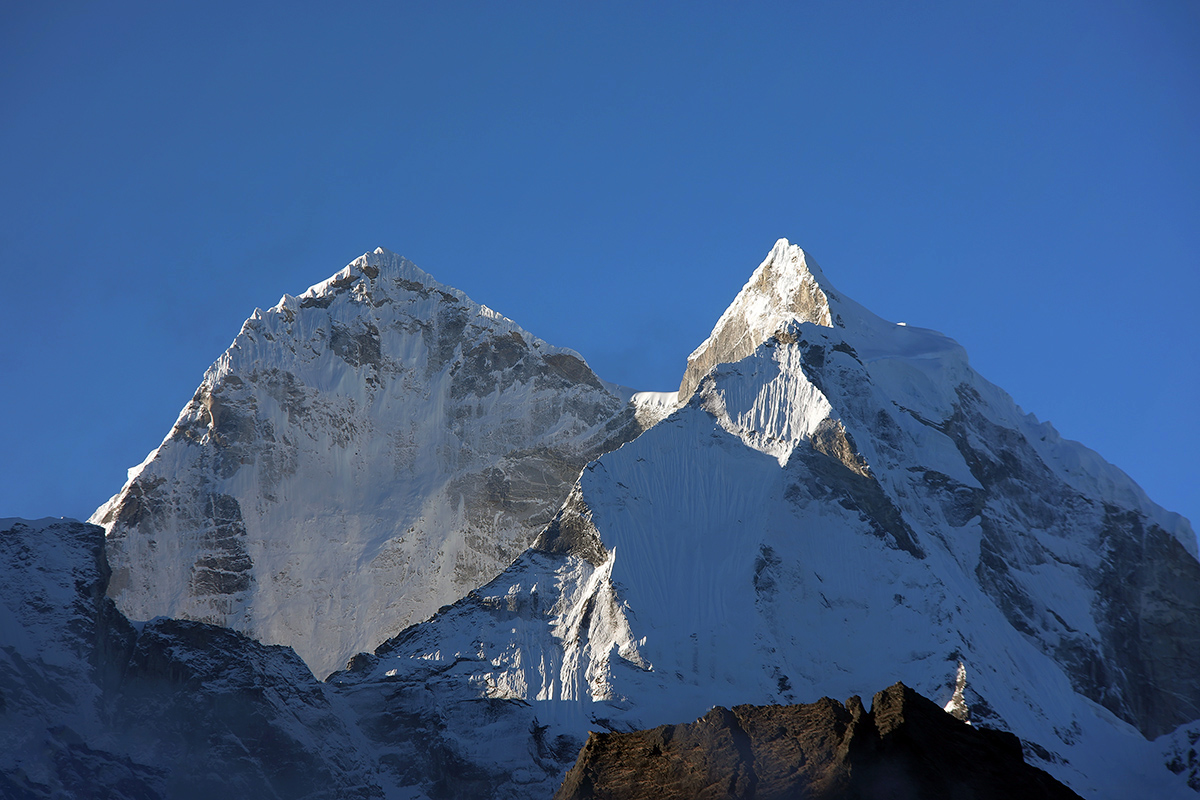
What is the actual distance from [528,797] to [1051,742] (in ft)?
115

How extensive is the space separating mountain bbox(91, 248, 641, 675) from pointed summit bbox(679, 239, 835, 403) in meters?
11.0

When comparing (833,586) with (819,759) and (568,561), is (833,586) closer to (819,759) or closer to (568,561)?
(568,561)

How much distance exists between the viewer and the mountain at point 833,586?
95.7 metres

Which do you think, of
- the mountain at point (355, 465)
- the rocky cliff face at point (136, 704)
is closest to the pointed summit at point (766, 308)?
the mountain at point (355, 465)

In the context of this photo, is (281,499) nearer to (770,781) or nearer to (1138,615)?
(1138,615)

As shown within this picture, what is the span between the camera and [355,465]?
146m

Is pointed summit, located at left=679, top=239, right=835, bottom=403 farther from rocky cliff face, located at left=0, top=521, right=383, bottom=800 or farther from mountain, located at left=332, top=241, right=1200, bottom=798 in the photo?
rocky cliff face, located at left=0, top=521, right=383, bottom=800

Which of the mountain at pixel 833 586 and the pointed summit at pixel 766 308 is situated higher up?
the pointed summit at pixel 766 308

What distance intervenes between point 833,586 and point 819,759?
64814mm

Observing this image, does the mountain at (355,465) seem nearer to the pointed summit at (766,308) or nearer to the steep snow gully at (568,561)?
the steep snow gully at (568,561)

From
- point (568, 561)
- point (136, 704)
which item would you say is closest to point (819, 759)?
point (136, 704)

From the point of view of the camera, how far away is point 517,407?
155750 millimetres

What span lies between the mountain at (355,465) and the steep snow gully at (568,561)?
1.10 ft

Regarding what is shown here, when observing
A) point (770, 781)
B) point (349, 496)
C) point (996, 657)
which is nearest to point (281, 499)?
point (349, 496)
